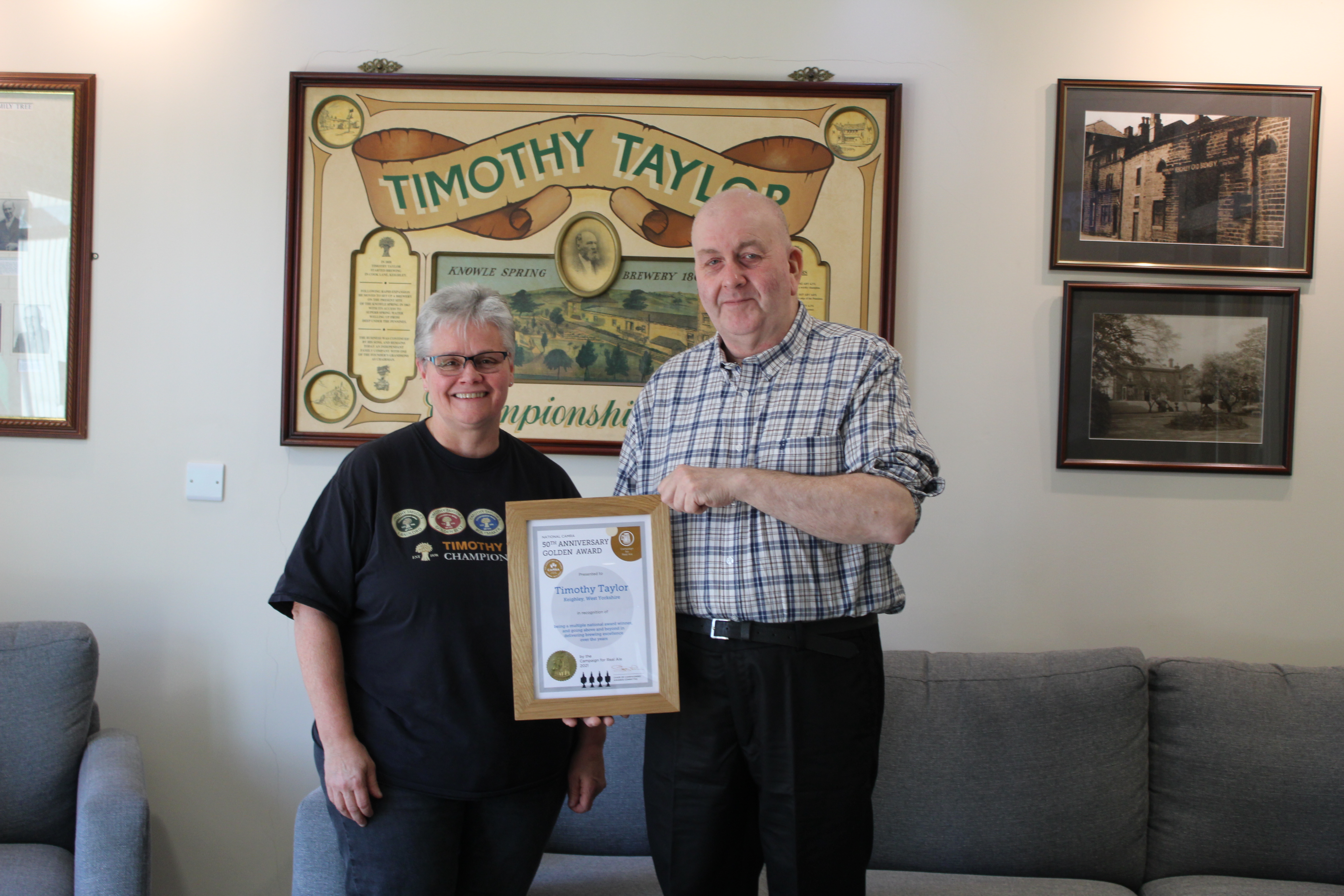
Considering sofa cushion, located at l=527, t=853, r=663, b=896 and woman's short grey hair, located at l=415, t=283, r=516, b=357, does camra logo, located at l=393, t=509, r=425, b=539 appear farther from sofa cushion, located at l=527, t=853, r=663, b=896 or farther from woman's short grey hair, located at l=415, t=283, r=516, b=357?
sofa cushion, located at l=527, t=853, r=663, b=896

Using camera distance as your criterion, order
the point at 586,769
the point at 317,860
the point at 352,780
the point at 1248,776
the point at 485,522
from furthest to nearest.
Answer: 1. the point at 1248,776
2. the point at 317,860
3. the point at 586,769
4. the point at 485,522
5. the point at 352,780

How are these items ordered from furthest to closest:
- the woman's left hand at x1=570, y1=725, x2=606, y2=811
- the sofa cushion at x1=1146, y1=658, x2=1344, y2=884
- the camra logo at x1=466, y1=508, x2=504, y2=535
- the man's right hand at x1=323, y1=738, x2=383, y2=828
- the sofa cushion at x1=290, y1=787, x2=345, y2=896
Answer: the sofa cushion at x1=1146, y1=658, x2=1344, y2=884
the sofa cushion at x1=290, y1=787, x2=345, y2=896
the woman's left hand at x1=570, y1=725, x2=606, y2=811
the camra logo at x1=466, y1=508, x2=504, y2=535
the man's right hand at x1=323, y1=738, x2=383, y2=828

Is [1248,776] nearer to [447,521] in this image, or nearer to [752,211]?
[752,211]

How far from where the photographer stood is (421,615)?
1376mm

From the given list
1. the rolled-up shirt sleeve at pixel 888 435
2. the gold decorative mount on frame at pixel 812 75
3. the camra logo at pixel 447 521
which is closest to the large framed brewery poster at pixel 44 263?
the camra logo at pixel 447 521

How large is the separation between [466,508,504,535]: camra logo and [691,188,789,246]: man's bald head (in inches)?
23.3

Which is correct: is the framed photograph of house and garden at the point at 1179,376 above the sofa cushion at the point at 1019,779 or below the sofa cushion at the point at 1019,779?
above

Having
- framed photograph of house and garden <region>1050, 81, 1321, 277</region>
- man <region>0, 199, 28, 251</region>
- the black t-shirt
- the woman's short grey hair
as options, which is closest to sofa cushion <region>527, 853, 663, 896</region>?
the black t-shirt

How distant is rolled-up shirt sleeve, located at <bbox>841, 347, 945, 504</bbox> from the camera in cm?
135

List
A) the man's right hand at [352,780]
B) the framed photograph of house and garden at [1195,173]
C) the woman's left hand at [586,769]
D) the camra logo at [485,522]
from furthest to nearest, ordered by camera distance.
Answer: the framed photograph of house and garden at [1195,173] < the woman's left hand at [586,769] < the camra logo at [485,522] < the man's right hand at [352,780]

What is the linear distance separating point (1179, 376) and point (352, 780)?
7.29ft

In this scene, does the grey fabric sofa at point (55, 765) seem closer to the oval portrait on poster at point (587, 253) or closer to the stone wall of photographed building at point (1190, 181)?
the oval portrait on poster at point (587, 253)

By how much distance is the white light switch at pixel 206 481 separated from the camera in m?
2.34

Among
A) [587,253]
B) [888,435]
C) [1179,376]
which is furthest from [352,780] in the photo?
[1179,376]
